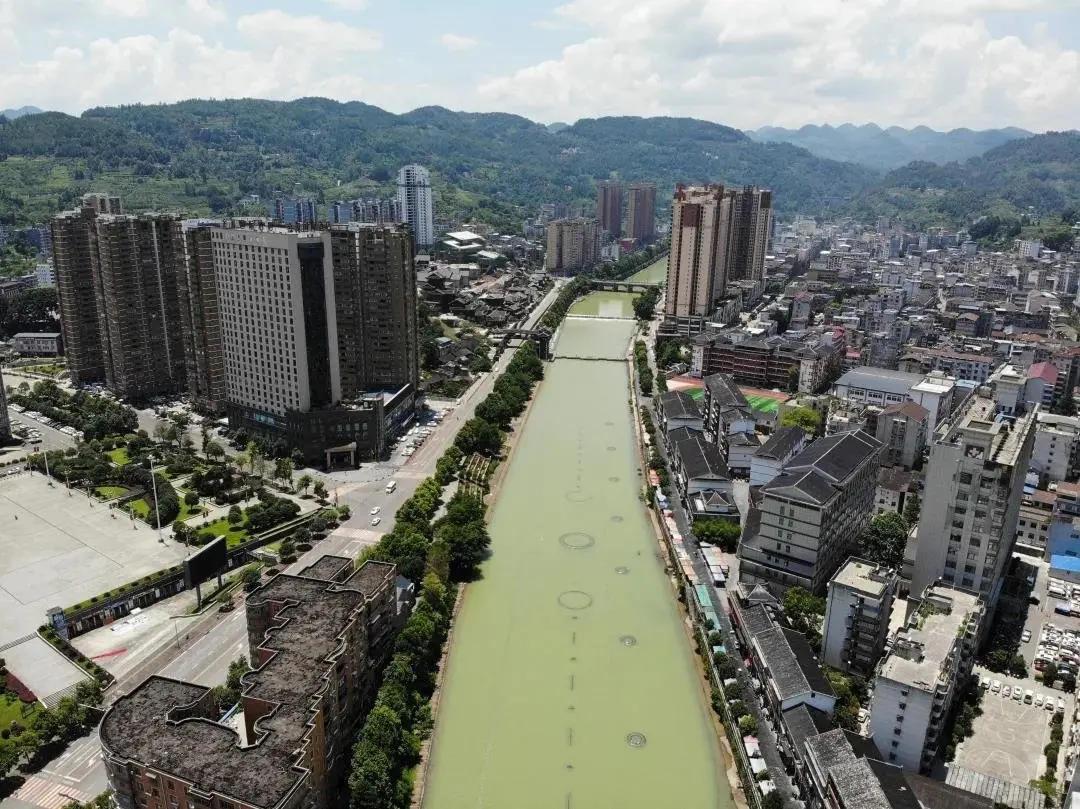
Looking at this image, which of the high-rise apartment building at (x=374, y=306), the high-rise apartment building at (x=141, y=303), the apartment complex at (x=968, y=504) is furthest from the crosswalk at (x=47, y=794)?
the high-rise apartment building at (x=141, y=303)

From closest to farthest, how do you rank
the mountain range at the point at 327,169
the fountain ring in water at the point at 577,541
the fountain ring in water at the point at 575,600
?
1. the fountain ring in water at the point at 575,600
2. the fountain ring in water at the point at 577,541
3. the mountain range at the point at 327,169

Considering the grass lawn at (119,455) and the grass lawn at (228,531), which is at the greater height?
the grass lawn at (119,455)

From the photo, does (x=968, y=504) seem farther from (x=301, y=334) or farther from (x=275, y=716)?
(x=301, y=334)

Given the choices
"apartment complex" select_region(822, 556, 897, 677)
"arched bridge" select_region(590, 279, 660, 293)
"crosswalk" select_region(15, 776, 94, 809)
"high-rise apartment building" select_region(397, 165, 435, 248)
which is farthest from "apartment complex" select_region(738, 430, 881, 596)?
"high-rise apartment building" select_region(397, 165, 435, 248)

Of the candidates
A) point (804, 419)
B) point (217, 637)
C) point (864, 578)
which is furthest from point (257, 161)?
point (864, 578)

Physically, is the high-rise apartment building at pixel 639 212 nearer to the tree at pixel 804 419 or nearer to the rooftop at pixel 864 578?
the tree at pixel 804 419

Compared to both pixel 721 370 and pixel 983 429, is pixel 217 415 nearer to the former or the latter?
pixel 721 370
